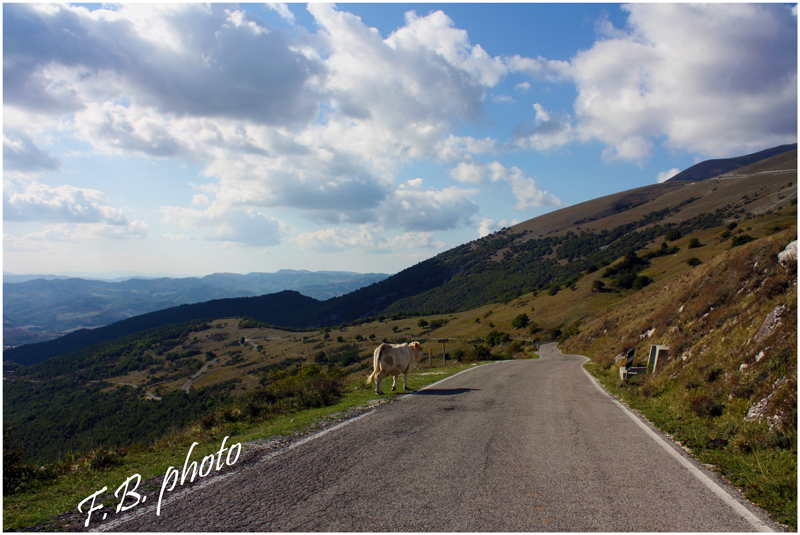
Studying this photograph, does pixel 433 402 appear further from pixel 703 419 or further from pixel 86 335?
pixel 86 335

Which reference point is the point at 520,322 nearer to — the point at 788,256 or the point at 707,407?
the point at 788,256

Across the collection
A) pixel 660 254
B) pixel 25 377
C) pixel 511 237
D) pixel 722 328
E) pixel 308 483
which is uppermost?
pixel 511 237

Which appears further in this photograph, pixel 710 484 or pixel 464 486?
pixel 710 484

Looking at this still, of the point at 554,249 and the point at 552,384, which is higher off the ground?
the point at 554,249

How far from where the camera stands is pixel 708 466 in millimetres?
5766

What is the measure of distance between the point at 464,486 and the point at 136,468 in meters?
A: 4.81

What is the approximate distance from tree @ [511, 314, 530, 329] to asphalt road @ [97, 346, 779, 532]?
59.6 m

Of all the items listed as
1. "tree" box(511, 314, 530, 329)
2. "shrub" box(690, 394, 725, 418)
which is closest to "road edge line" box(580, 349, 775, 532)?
"shrub" box(690, 394, 725, 418)

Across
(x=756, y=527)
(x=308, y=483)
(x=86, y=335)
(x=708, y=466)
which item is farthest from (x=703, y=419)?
(x=86, y=335)

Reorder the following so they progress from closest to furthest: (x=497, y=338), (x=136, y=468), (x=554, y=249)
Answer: (x=136, y=468), (x=497, y=338), (x=554, y=249)

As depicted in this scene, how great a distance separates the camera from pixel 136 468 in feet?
18.9

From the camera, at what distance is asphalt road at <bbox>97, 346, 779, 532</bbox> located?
400 centimetres

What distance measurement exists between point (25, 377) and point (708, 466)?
175m

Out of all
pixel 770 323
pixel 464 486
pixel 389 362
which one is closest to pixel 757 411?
pixel 770 323
